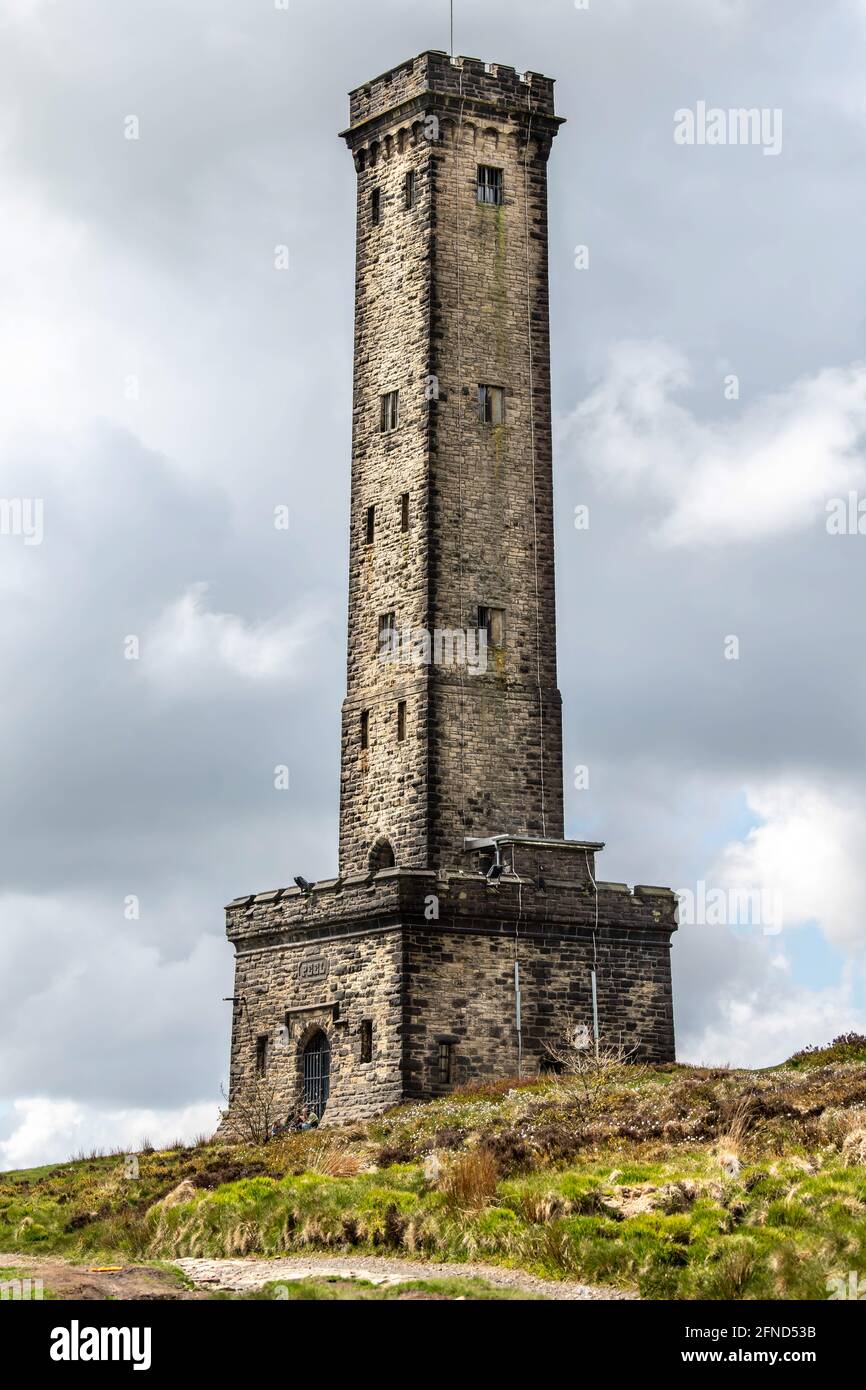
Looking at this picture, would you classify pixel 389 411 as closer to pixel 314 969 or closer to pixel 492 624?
pixel 492 624

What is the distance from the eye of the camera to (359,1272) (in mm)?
21016

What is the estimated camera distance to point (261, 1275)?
21.6m

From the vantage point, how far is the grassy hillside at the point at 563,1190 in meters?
19.6

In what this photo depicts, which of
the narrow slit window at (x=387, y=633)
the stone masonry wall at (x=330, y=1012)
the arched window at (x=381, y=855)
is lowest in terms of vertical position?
the stone masonry wall at (x=330, y=1012)

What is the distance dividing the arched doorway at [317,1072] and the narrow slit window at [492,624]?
9268 millimetres

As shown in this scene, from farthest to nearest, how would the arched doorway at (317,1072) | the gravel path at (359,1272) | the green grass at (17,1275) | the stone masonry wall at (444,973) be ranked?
the arched doorway at (317,1072), the stone masonry wall at (444,973), the green grass at (17,1275), the gravel path at (359,1272)

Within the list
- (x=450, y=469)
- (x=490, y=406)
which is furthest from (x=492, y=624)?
(x=490, y=406)

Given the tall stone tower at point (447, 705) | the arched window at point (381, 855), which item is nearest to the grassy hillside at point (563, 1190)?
the tall stone tower at point (447, 705)

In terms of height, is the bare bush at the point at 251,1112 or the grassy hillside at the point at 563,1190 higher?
the bare bush at the point at 251,1112

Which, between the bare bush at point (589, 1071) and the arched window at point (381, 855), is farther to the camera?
the arched window at point (381, 855)

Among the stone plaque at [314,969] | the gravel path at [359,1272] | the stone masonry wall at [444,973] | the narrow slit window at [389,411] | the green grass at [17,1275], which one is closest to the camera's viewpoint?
the gravel path at [359,1272]

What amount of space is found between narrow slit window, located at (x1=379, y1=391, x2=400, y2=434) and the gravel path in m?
24.1

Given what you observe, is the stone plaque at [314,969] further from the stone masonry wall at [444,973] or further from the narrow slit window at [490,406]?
the narrow slit window at [490,406]
